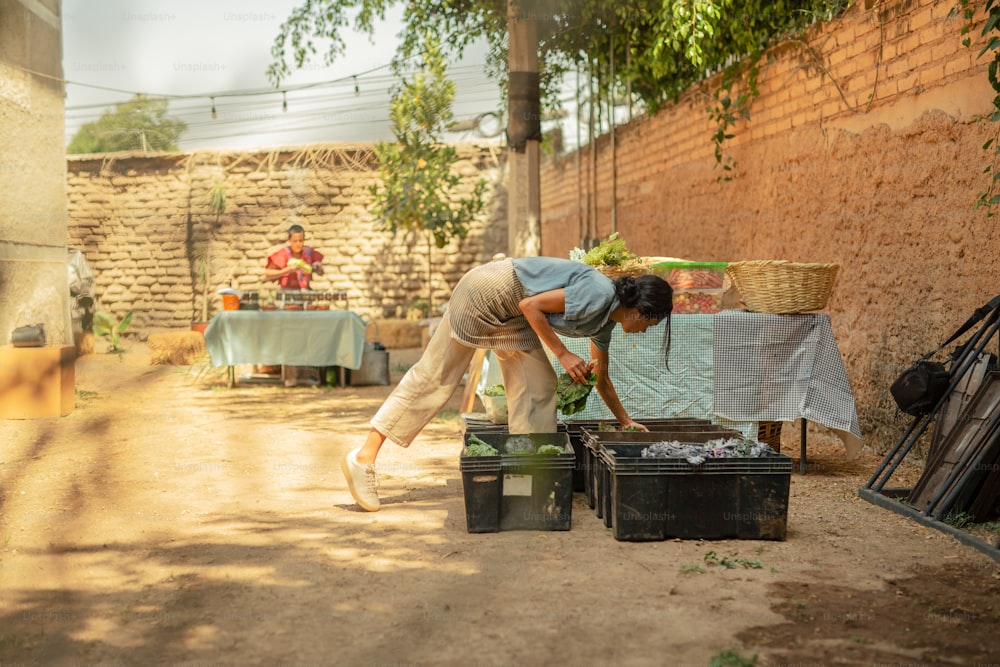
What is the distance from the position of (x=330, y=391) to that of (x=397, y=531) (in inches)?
245

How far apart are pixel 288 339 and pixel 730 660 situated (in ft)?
27.6

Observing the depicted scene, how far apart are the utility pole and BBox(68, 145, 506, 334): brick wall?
704cm

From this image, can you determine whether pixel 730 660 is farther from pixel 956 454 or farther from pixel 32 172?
pixel 32 172

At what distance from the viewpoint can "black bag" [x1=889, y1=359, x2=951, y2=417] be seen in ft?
16.1

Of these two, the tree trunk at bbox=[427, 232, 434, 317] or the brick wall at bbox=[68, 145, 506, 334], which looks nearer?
the tree trunk at bbox=[427, 232, 434, 317]

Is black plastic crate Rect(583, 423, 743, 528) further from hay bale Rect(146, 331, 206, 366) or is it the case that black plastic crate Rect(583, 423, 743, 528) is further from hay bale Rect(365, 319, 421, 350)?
hay bale Rect(365, 319, 421, 350)

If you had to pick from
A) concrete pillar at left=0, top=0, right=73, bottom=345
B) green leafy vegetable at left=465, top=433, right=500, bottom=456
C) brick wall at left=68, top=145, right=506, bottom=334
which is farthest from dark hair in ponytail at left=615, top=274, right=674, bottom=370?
brick wall at left=68, top=145, right=506, bottom=334

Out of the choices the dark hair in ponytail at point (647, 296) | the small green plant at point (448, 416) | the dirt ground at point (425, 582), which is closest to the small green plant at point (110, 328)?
the small green plant at point (448, 416)

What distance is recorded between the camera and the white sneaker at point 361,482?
494cm

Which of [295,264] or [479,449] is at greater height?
[295,264]

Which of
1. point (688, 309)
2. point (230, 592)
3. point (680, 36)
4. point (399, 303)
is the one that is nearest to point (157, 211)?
point (399, 303)

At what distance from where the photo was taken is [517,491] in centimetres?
457

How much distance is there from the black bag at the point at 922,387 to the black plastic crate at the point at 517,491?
181 cm

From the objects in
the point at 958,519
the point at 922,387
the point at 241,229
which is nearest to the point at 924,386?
the point at 922,387
